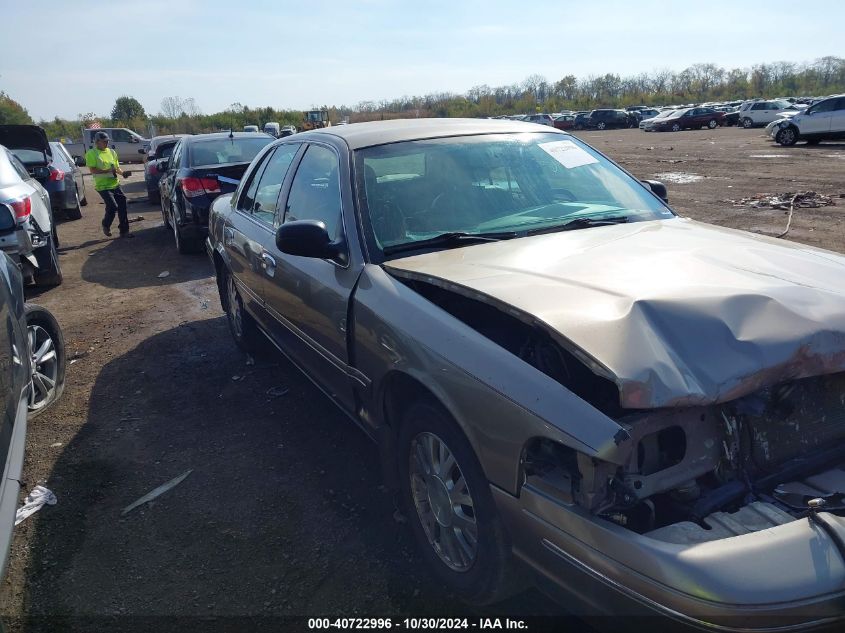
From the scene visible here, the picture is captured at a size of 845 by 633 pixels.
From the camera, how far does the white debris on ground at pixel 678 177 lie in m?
15.8

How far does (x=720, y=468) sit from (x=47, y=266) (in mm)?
8340

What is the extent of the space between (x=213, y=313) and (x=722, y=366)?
6034 millimetres

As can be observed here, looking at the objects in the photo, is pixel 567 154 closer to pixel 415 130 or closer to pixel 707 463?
pixel 415 130

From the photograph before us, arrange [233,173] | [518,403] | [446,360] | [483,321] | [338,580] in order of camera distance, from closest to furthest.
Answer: [518,403] < [446,360] < [483,321] < [338,580] < [233,173]

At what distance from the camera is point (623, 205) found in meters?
3.72

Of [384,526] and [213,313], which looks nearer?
[384,526]

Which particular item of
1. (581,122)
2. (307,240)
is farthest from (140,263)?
(581,122)

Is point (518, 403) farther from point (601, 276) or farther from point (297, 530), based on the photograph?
Answer: point (297, 530)

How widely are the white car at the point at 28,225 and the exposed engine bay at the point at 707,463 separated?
5832 millimetres

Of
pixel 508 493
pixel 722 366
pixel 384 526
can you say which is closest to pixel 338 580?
pixel 384 526

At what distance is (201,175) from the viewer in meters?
9.70

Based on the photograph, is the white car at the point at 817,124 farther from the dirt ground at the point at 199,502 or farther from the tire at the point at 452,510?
the tire at the point at 452,510

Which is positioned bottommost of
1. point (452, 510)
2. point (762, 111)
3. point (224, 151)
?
point (452, 510)

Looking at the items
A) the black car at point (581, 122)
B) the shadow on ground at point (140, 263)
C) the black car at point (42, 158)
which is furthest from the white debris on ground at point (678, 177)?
the black car at point (581, 122)
